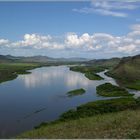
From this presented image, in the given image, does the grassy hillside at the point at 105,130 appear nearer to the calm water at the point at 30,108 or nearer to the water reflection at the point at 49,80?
the calm water at the point at 30,108

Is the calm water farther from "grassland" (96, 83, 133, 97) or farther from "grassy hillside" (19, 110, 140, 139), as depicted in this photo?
"grassy hillside" (19, 110, 140, 139)

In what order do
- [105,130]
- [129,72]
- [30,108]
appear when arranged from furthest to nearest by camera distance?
[129,72] → [30,108] → [105,130]

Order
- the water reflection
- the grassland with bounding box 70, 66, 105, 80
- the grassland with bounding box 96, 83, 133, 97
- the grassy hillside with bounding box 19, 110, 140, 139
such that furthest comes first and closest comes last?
the grassland with bounding box 70, 66, 105, 80, the water reflection, the grassland with bounding box 96, 83, 133, 97, the grassy hillside with bounding box 19, 110, 140, 139

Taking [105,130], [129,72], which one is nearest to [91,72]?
[129,72]

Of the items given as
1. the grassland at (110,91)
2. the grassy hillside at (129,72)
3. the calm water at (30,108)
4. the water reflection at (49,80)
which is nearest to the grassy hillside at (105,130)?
the calm water at (30,108)

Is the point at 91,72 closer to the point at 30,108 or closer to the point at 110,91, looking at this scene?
the point at 110,91

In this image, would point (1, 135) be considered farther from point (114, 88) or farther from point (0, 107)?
point (114, 88)

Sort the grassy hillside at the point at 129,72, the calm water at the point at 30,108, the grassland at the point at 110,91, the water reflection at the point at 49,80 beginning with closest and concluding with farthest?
the calm water at the point at 30,108 < the grassland at the point at 110,91 < the water reflection at the point at 49,80 < the grassy hillside at the point at 129,72

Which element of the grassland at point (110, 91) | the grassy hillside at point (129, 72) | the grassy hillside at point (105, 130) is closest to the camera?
the grassy hillside at point (105, 130)

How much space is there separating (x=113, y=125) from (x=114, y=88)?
4521cm

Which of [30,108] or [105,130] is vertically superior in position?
[105,130]

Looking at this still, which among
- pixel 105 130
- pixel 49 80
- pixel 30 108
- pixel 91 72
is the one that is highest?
pixel 105 130

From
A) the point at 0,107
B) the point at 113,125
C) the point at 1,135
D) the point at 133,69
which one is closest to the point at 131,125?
the point at 113,125

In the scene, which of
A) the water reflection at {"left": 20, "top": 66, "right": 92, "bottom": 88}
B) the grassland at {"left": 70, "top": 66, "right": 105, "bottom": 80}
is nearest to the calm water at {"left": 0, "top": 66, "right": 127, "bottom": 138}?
the water reflection at {"left": 20, "top": 66, "right": 92, "bottom": 88}
